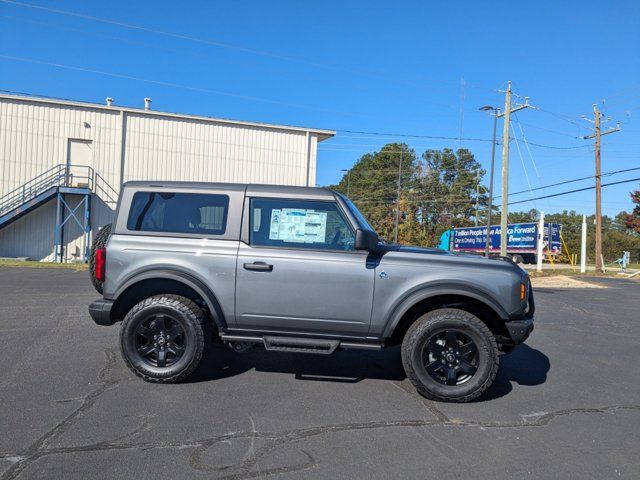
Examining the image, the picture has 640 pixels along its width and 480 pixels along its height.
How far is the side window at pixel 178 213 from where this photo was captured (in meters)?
5.11

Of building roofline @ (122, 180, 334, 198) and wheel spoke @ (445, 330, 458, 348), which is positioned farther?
building roofline @ (122, 180, 334, 198)

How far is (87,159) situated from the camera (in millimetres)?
24641

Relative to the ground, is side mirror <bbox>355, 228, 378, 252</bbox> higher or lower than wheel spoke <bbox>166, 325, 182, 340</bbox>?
higher

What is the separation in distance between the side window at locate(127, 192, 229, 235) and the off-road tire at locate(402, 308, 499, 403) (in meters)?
2.28

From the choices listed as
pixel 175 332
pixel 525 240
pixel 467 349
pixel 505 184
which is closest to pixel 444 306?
pixel 467 349

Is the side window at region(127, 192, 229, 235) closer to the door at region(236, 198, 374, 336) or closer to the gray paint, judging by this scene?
the gray paint

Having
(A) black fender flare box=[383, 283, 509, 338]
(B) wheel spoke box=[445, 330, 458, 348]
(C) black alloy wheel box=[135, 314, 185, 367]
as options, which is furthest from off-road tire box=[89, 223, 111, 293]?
(B) wheel spoke box=[445, 330, 458, 348]

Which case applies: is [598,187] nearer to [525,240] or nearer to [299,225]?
[525,240]

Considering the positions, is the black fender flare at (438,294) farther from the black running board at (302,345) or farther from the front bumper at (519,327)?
the black running board at (302,345)

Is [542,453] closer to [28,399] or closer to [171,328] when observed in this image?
[171,328]

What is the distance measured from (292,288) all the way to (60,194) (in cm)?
2270

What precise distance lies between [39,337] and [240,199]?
3.94 m

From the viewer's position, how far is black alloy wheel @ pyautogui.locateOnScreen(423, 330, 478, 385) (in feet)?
15.6

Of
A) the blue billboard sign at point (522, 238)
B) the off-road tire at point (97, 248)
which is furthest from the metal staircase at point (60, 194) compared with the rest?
the blue billboard sign at point (522, 238)
